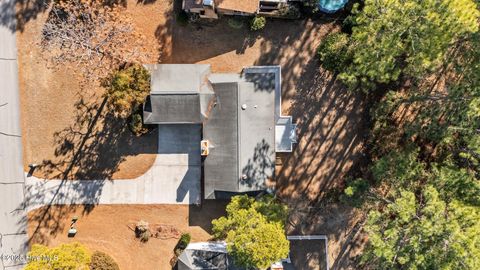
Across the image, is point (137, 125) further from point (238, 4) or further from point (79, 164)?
point (238, 4)

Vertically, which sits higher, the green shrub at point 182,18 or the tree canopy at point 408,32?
the green shrub at point 182,18

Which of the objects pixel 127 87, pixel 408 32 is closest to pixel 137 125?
pixel 127 87

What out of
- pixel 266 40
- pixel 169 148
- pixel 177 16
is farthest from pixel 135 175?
pixel 266 40

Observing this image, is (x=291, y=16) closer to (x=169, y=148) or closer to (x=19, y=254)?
(x=169, y=148)

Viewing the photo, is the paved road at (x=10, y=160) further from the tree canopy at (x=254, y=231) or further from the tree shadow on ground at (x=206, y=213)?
the tree canopy at (x=254, y=231)

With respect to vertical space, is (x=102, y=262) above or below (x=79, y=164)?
below

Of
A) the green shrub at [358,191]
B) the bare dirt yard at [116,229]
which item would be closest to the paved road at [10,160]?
the bare dirt yard at [116,229]

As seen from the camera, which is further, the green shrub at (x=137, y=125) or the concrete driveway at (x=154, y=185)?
the concrete driveway at (x=154, y=185)
